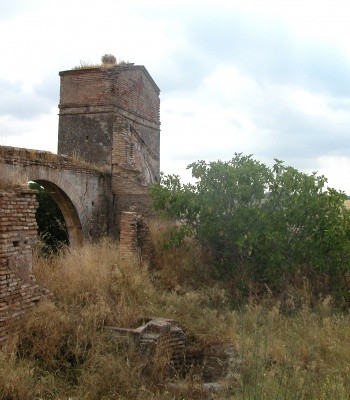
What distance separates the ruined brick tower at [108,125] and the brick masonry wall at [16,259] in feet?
25.8

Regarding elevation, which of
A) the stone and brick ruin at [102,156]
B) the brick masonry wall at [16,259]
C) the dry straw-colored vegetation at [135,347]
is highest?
the stone and brick ruin at [102,156]

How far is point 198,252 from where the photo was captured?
10.8 metres

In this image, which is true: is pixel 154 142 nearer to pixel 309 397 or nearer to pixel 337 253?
pixel 337 253

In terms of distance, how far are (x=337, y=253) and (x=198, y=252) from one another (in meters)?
2.99

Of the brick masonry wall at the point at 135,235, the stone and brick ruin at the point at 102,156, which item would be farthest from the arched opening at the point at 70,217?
the brick masonry wall at the point at 135,235

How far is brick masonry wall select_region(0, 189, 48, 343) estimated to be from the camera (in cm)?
618

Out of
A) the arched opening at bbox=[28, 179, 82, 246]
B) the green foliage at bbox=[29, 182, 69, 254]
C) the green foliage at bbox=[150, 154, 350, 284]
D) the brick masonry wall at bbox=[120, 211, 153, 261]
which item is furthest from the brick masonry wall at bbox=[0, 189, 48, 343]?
the green foliage at bbox=[29, 182, 69, 254]

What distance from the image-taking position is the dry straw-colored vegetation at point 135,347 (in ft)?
16.8

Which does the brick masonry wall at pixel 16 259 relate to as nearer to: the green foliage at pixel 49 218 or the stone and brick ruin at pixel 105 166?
the stone and brick ruin at pixel 105 166

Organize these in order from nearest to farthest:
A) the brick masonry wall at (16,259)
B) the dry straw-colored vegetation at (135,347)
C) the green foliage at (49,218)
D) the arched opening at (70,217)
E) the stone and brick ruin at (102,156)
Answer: the dry straw-colored vegetation at (135,347) < the brick masonry wall at (16,259) < the stone and brick ruin at (102,156) < the arched opening at (70,217) < the green foliage at (49,218)

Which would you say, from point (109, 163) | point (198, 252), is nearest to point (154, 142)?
point (109, 163)

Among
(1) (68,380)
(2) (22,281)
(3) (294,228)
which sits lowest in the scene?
(1) (68,380)

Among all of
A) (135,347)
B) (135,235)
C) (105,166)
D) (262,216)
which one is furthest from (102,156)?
(135,347)

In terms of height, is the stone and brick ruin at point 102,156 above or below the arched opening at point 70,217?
above
